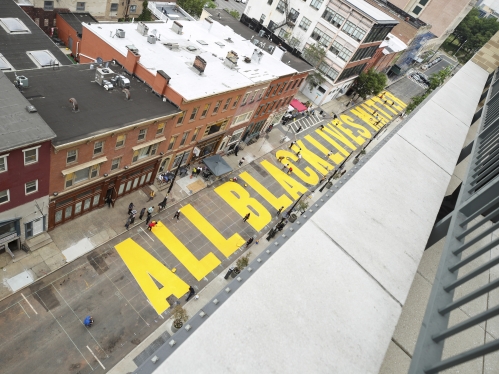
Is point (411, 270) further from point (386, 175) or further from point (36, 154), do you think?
point (36, 154)

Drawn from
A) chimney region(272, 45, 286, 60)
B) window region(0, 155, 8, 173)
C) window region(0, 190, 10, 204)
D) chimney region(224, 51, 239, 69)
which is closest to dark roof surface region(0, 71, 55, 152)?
window region(0, 155, 8, 173)

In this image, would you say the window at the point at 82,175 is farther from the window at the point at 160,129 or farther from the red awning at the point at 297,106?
the red awning at the point at 297,106

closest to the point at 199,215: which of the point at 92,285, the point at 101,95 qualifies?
the point at 92,285

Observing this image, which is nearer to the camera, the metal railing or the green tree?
the metal railing

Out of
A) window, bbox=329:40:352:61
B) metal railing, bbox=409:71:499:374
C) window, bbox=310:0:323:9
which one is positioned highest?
metal railing, bbox=409:71:499:374

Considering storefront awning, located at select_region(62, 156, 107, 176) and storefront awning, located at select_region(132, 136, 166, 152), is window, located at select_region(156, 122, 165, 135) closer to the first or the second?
storefront awning, located at select_region(132, 136, 166, 152)

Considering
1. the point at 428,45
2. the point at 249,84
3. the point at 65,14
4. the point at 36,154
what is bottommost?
the point at 65,14
